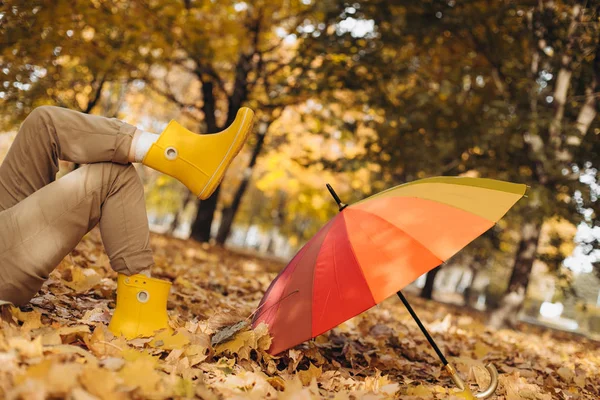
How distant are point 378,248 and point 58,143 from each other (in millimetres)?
1456

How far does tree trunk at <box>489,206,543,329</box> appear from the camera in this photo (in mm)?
7316

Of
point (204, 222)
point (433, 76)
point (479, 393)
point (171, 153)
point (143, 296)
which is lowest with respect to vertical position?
point (479, 393)

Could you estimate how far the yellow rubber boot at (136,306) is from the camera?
2287mm

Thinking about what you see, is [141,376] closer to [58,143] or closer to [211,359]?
[211,359]

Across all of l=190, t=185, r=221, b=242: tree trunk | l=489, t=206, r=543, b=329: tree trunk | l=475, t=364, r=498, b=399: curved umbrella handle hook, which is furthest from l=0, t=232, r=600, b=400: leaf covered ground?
l=190, t=185, r=221, b=242: tree trunk

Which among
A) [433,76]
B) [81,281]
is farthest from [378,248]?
[433,76]

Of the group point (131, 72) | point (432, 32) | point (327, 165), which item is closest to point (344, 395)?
point (327, 165)

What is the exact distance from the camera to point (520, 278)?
24.2ft

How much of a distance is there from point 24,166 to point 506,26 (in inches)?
306

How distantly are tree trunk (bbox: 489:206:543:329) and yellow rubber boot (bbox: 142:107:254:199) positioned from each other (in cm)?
615

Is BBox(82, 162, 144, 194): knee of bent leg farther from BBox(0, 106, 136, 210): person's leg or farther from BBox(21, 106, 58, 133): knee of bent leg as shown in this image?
BBox(21, 106, 58, 133): knee of bent leg

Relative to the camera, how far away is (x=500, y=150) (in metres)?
7.29

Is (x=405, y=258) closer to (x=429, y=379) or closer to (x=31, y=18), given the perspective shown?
(x=429, y=379)

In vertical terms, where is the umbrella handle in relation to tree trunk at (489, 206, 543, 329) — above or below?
below
